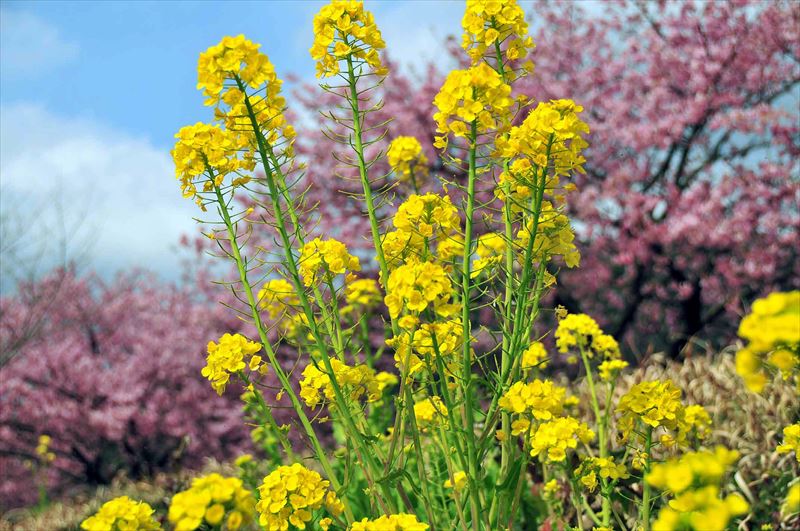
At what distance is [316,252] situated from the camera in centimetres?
229

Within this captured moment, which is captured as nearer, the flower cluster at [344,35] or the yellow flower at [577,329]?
the flower cluster at [344,35]

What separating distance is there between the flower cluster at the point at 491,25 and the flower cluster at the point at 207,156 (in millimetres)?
801

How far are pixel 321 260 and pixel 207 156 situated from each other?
486mm

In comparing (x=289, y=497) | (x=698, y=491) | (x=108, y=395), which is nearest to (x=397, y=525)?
(x=289, y=497)

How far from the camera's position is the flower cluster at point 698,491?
1105 millimetres

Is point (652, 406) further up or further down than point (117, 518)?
further down

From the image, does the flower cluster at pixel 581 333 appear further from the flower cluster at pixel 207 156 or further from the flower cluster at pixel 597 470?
the flower cluster at pixel 207 156

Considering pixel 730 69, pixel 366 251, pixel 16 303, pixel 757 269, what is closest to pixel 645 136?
pixel 730 69

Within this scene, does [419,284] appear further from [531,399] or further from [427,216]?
[531,399]

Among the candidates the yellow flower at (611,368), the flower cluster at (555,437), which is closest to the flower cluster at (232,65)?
the flower cluster at (555,437)

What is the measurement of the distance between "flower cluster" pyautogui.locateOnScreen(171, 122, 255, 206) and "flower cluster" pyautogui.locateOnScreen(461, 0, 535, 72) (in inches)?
31.5

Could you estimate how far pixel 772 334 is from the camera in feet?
3.80

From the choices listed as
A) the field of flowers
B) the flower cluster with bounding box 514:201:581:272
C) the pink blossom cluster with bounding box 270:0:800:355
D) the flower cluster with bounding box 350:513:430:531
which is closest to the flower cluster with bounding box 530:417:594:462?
the field of flowers

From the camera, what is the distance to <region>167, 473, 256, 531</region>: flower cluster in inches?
53.2
